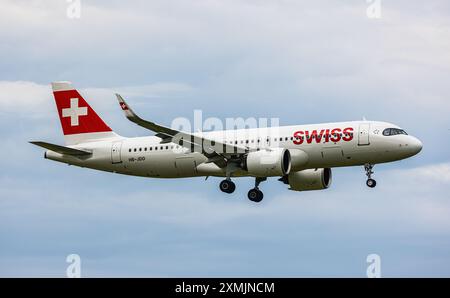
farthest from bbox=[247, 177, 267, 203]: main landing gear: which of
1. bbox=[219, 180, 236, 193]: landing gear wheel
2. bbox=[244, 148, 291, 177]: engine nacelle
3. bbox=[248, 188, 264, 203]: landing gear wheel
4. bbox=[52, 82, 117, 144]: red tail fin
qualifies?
bbox=[52, 82, 117, 144]: red tail fin

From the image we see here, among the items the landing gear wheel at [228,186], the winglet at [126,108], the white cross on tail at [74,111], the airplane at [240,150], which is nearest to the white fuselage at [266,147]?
the airplane at [240,150]

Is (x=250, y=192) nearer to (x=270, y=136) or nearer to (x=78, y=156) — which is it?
(x=270, y=136)

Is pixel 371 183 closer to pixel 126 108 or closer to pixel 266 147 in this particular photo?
pixel 266 147

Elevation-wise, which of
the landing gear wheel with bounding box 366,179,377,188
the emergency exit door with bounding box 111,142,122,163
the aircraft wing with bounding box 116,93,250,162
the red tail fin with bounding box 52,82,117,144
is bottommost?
the landing gear wheel with bounding box 366,179,377,188

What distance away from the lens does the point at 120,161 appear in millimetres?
72812

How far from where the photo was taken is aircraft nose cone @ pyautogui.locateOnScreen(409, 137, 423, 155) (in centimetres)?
6688

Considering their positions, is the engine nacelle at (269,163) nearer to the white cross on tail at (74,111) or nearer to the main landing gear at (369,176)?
the main landing gear at (369,176)

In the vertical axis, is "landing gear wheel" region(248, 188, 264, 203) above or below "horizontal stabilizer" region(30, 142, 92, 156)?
below

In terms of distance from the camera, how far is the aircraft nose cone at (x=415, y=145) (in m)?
66.9

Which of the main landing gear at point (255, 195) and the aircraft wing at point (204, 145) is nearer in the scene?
the aircraft wing at point (204, 145)

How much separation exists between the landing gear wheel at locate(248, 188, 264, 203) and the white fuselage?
1.39 m

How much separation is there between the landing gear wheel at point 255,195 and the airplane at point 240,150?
6cm

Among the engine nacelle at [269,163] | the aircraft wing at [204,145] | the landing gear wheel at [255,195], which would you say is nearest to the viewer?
the aircraft wing at [204,145]

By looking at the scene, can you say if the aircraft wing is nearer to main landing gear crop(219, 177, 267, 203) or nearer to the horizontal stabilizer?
main landing gear crop(219, 177, 267, 203)
